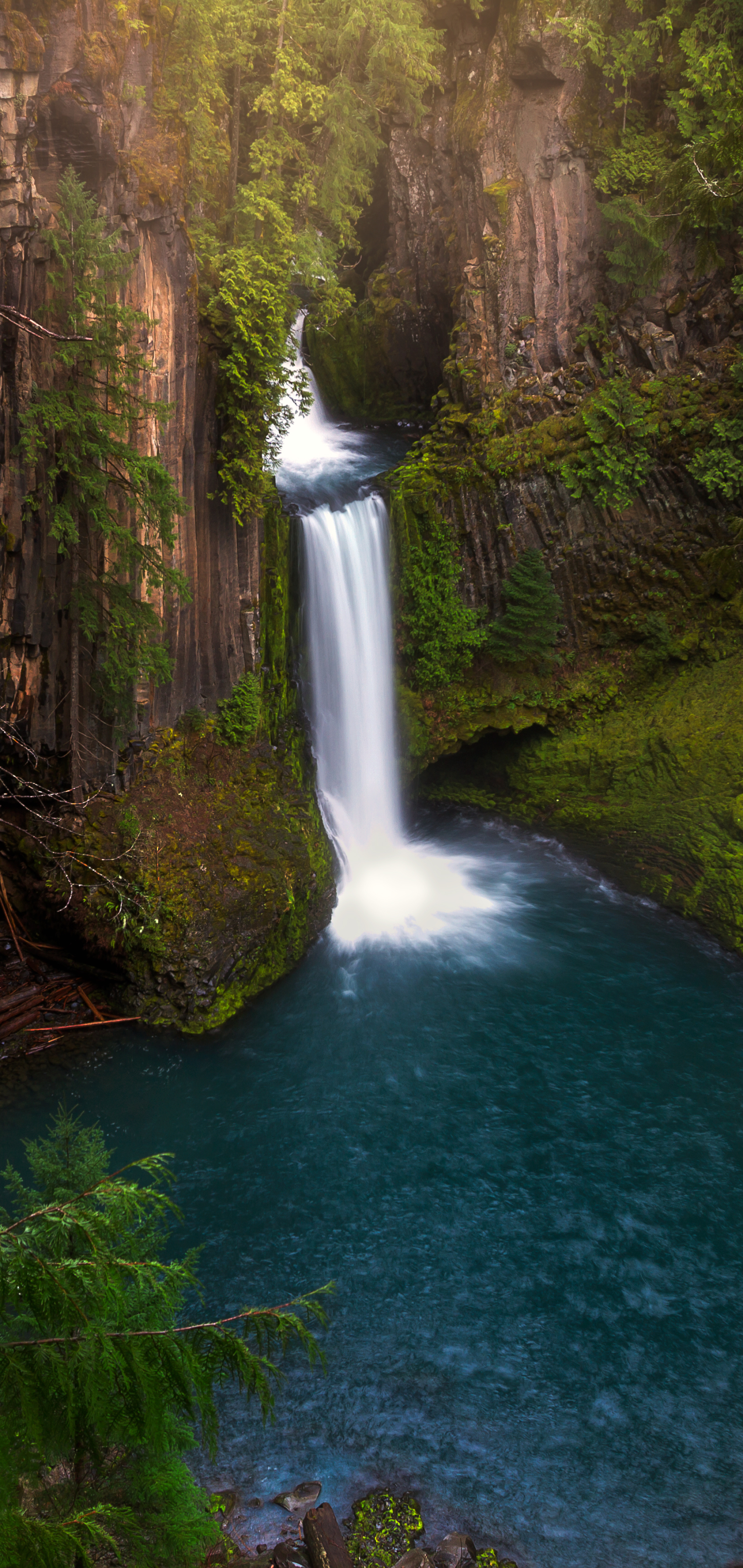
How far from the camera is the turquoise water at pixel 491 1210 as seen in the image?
5.39 m

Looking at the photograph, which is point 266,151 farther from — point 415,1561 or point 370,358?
point 415,1561

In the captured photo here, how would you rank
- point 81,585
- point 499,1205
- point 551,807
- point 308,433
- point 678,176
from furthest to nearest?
1. point 308,433
2. point 551,807
3. point 81,585
4. point 499,1205
5. point 678,176

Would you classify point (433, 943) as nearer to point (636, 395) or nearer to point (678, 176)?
point (678, 176)

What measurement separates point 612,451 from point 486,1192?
40.1ft

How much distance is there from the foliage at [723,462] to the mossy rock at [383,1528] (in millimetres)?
14082

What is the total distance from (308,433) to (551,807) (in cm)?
982

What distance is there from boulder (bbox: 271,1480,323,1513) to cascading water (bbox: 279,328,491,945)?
25.4 feet

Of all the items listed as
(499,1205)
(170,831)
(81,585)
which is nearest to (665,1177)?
(499,1205)

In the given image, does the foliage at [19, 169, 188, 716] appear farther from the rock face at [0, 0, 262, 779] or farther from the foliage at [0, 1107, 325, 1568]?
the foliage at [0, 1107, 325, 1568]

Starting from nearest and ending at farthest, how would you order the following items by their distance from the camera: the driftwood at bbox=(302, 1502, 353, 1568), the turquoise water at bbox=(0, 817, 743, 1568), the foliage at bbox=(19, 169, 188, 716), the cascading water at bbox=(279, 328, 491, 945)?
the driftwood at bbox=(302, 1502, 353, 1568), the turquoise water at bbox=(0, 817, 743, 1568), the foliage at bbox=(19, 169, 188, 716), the cascading water at bbox=(279, 328, 491, 945)

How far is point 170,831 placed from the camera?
10508mm

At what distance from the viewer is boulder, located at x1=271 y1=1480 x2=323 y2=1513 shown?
505 centimetres

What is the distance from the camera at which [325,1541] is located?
184 inches

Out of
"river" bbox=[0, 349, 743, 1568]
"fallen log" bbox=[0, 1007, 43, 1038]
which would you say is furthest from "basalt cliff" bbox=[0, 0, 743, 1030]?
"river" bbox=[0, 349, 743, 1568]
